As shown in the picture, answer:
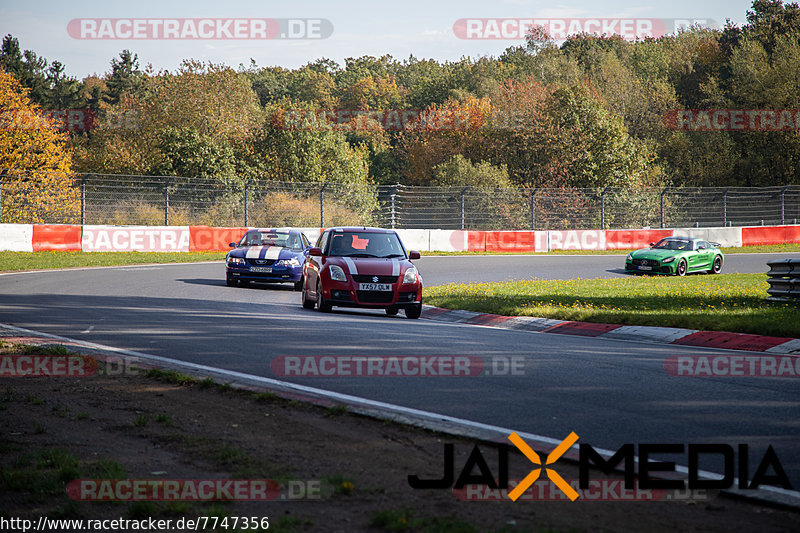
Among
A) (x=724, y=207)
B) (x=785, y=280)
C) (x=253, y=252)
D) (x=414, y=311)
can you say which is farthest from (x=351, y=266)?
(x=724, y=207)

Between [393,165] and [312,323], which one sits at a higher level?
[393,165]

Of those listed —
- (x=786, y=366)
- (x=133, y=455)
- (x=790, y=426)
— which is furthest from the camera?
(x=786, y=366)

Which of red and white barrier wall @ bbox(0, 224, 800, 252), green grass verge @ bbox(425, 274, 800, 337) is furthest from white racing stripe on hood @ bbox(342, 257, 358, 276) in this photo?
red and white barrier wall @ bbox(0, 224, 800, 252)

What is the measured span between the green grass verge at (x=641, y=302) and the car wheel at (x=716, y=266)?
4564 millimetres

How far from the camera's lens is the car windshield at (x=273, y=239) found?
20.3 metres

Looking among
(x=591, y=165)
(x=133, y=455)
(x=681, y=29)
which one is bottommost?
(x=133, y=455)

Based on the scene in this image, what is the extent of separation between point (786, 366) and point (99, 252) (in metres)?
25.6

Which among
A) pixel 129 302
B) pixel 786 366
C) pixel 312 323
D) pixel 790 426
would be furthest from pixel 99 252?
pixel 790 426

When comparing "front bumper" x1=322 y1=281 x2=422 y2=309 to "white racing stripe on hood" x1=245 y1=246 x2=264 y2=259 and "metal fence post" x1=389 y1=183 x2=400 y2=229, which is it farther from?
"metal fence post" x1=389 y1=183 x2=400 y2=229

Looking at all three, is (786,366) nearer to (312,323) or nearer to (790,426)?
(790,426)

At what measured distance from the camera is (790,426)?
20.1 feet

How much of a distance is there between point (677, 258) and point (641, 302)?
10.4 meters

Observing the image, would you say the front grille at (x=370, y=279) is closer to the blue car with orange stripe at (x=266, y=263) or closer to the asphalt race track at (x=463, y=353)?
the asphalt race track at (x=463, y=353)

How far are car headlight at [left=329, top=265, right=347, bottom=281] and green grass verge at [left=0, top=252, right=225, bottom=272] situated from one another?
12.6 meters
